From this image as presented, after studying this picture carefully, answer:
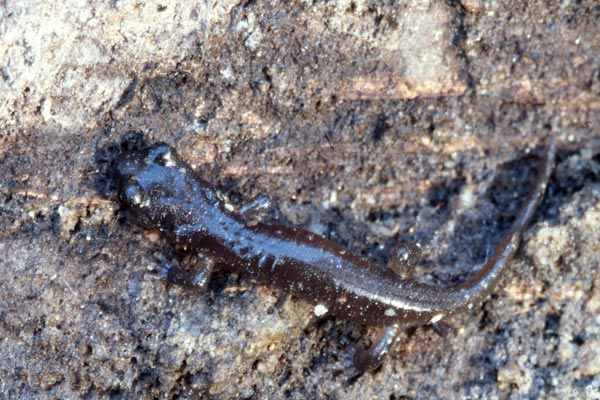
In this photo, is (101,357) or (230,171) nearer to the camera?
(101,357)

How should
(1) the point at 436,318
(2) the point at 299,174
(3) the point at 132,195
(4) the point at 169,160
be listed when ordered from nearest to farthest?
(3) the point at 132,195 < (4) the point at 169,160 < (1) the point at 436,318 < (2) the point at 299,174

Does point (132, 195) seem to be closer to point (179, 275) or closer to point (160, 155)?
point (160, 155)

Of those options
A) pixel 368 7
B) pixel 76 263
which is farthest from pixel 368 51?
pixel 76 263

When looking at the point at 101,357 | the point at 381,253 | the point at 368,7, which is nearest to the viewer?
the point at 101,357

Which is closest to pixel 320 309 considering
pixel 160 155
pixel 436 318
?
pixel 436 318

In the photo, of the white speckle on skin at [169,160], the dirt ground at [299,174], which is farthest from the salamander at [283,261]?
the dirt ground at [299,174]

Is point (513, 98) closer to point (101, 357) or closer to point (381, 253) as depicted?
Answer: point (381, 253)
